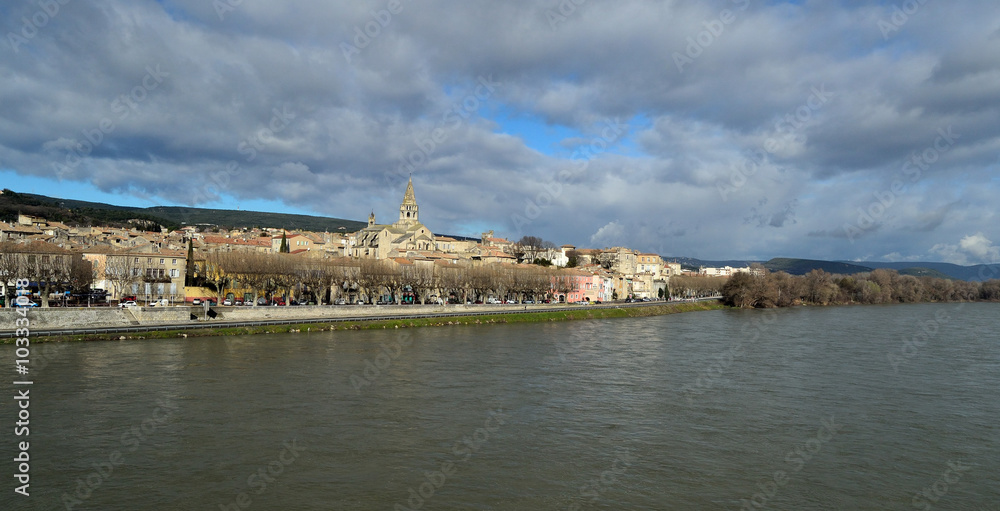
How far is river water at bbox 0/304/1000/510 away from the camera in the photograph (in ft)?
39.6

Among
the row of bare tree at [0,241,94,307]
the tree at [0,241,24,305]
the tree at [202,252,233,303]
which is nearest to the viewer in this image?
the tree at [0,241,24,305]

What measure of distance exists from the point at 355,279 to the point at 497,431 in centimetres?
3486

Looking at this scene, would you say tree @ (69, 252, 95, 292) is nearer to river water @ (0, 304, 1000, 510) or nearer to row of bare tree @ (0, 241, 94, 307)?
row of bare tree @ (0, 241, 94, 307)

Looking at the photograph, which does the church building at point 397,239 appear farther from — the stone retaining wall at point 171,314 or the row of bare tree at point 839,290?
the row of bare tree at point 839,290

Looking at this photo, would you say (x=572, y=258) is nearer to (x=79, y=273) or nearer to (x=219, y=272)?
(x=219, y=272)

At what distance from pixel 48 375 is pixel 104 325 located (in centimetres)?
1246

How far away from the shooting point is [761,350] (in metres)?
32.7

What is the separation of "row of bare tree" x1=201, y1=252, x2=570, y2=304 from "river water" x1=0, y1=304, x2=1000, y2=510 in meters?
16.0

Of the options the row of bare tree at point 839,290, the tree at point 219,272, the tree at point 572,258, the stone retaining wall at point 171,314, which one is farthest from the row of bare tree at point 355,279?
the tree at point 572,258

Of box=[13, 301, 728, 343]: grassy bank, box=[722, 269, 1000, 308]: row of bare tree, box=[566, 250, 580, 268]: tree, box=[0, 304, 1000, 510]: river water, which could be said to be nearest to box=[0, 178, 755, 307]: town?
box=[13, 301, 728, 343]: grassy bank

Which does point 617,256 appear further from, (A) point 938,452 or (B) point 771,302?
(A) point 938,452

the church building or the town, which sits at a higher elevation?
the church building

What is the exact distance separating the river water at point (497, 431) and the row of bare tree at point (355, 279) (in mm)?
15953

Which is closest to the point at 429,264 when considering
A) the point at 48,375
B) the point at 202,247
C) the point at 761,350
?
the point at 202,247
